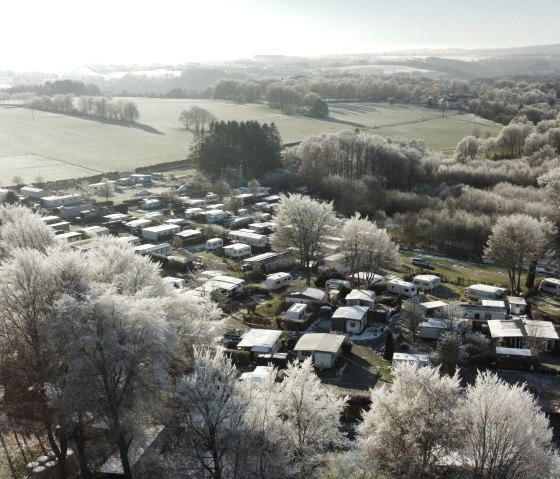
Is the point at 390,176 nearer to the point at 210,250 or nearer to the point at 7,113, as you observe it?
the point at 210,250

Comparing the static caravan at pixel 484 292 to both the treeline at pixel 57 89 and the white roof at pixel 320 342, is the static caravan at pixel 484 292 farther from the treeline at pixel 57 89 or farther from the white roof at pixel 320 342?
the treeline at pixel 57 89

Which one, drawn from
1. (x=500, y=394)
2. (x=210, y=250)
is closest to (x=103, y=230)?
(x=210, y=250)

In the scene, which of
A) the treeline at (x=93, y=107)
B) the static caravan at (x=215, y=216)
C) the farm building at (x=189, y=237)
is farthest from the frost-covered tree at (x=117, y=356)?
the treeline at (x=93, y=107)

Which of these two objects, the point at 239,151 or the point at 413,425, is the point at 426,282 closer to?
the point at 413,425

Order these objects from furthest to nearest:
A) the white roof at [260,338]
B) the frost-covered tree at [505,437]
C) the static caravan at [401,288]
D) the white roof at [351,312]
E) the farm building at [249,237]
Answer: the farm building at [249,237] → the static caravan at [401,288] → the white roof at [351,312] → the white roof at [260,338] → the frost-covered tree at [505,437]

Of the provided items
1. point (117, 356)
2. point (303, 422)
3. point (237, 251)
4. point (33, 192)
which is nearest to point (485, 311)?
point (303, 422)

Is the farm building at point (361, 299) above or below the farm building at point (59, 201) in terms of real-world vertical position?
below

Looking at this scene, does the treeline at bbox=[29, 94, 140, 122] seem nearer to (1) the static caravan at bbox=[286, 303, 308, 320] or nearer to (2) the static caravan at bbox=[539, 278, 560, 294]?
(1) the static caravan at bbox=[286, 303, 308, 320]

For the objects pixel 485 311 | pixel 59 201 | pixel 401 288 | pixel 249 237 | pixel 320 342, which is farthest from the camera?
pixel 59 201
